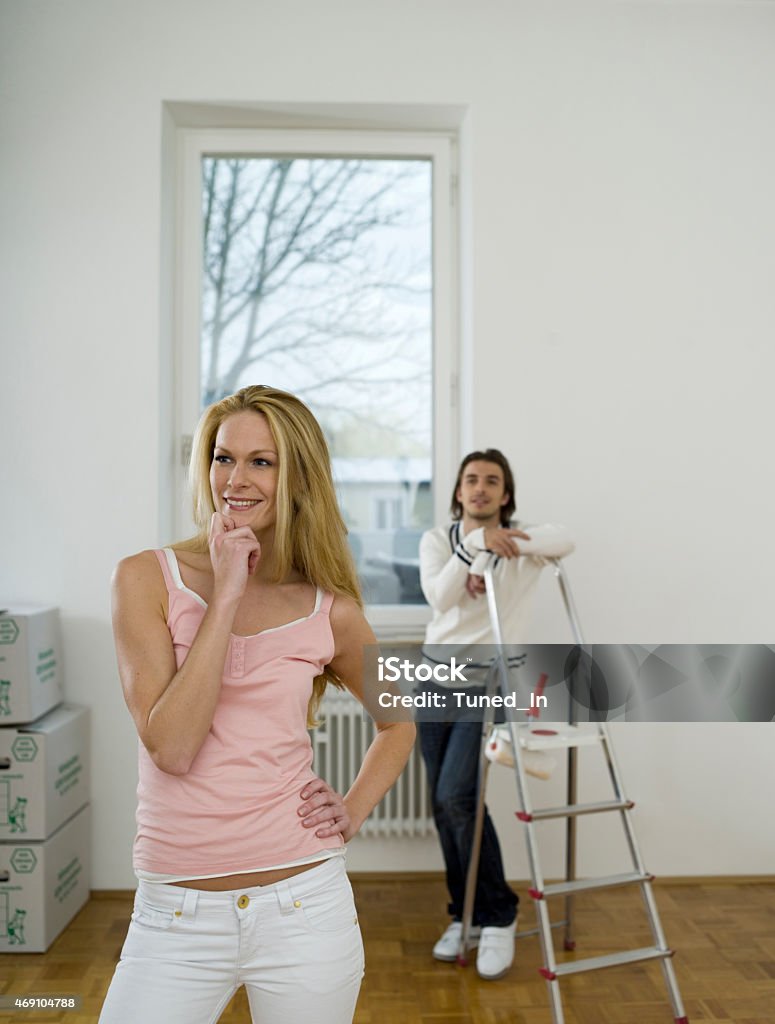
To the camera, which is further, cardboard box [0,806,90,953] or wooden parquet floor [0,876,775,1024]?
cardboard box [0,806,90,953]

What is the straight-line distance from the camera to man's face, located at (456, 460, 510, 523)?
2869 millimetres

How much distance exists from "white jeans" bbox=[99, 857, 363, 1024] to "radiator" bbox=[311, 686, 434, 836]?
2.22 m

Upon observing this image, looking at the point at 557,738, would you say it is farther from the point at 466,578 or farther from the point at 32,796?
the point at 32,796

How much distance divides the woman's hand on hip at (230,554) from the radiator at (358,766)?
7.27 ft

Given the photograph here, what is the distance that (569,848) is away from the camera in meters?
2.85

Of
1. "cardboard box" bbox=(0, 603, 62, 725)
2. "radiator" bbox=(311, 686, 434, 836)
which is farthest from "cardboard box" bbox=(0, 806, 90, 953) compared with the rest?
"radiator" bbox=(311, 686, 434, 836)

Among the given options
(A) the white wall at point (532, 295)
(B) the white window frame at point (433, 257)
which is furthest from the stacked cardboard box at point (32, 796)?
(B) the white window frame at point (433, 257)

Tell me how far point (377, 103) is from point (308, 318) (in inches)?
32.0

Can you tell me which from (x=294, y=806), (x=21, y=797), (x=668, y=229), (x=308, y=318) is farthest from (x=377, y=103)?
(x=294, y=806)

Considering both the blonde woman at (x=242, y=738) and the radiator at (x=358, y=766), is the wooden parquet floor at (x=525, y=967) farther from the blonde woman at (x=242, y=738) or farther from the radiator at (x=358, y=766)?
the blonde woman at (x=242, y=738)

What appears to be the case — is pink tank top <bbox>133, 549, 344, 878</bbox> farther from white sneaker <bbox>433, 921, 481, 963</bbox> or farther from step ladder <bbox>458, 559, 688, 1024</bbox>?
white sneaker <bbox>433, 921, 481, 963</bbox>

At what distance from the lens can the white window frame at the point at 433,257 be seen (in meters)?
3.57

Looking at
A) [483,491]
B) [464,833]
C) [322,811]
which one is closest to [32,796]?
[464,833]

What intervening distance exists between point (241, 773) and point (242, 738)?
0.14 feet
